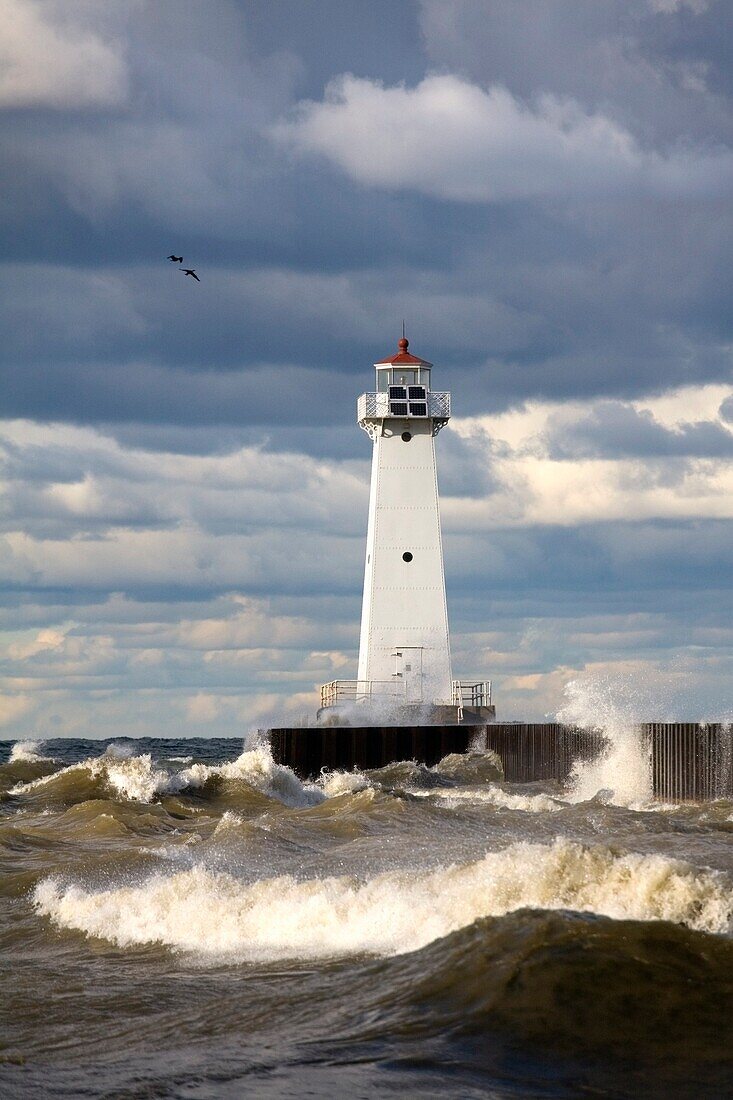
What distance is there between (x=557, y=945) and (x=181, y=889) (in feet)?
13.8

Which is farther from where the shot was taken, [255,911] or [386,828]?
[386,828]

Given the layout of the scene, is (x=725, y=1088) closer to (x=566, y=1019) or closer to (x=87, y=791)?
(x=566, y=1019)

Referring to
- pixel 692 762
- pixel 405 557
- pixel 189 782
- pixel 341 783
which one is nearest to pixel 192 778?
pixel 189 782

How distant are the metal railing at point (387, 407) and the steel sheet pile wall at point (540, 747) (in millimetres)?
8589

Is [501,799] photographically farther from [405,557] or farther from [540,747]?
[405,557]

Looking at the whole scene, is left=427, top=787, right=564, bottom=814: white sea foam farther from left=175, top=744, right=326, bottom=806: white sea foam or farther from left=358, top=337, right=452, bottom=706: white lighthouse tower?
left=358, top=337, right=452, bottom=706: white lighthouse tower

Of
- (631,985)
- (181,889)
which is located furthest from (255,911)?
(631,985)

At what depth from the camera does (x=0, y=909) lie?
11648 mm

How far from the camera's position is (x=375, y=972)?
7648 mm

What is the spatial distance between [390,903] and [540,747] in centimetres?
1802

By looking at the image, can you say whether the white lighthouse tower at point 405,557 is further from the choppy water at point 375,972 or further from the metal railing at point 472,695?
the choppy water at point 375,972

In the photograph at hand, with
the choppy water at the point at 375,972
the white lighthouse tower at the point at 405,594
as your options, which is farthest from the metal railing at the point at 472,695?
the choppy water at the point at 375,972

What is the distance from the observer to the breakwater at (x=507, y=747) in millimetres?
22062

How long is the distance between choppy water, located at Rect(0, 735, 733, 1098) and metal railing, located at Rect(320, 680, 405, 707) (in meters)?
17.4
